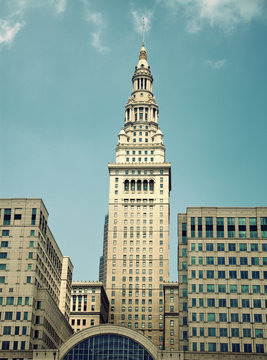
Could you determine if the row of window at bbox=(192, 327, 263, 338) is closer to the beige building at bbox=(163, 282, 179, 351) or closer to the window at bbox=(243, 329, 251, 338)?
the window at bbox=(243, 329, 251, 338)

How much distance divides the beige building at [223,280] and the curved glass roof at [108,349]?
11.3 metres

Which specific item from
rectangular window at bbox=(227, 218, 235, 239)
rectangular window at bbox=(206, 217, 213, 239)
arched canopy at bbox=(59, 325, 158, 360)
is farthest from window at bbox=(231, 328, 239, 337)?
rectangular window at bbox=(206, 217, 213, 239)

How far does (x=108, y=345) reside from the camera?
13425cm

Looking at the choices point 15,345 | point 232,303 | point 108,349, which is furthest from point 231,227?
point 15,345

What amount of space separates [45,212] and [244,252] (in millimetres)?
50365

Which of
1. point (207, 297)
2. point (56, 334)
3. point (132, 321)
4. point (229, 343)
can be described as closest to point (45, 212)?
point (56, 334)

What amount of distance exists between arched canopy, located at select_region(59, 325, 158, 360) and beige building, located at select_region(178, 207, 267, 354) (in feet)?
34.0

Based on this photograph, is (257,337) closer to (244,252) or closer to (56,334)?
(244,252)

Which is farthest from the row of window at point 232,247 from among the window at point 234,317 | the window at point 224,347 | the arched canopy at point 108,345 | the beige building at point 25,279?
the beige building at point 25,279

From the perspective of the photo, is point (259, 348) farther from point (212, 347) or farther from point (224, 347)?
point (212, 347)

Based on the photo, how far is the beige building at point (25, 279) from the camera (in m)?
131

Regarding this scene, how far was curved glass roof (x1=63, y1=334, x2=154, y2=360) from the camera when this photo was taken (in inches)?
→ 5241

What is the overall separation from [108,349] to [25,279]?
82.2 feet

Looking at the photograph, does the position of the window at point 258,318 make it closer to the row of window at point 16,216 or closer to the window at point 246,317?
the window at point 246,317
